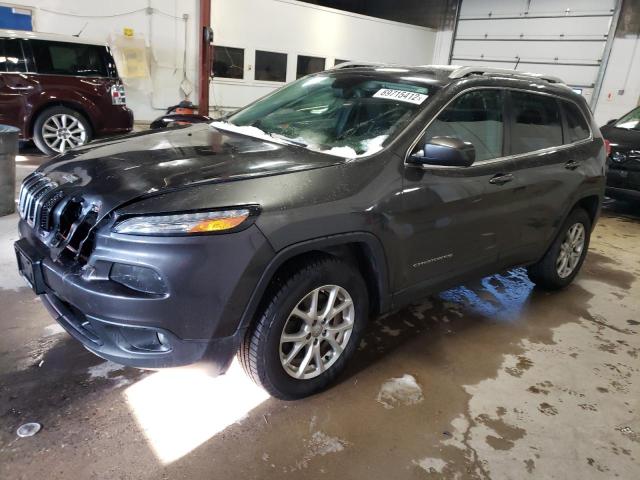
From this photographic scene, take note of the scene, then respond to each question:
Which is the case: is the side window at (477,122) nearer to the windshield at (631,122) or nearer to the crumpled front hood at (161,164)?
the crumpled front hood at (161,164)

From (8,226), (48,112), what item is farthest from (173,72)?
(8,226)

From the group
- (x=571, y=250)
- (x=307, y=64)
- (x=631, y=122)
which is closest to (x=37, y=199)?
(x=571, y=250)

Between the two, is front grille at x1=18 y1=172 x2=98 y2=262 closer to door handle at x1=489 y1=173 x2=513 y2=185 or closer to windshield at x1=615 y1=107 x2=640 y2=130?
door handle at x1=489 y1=173 x2=513 y2=185

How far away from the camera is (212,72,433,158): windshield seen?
2.50 metres

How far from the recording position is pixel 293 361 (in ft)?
7.63

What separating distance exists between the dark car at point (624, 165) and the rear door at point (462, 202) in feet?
14.3

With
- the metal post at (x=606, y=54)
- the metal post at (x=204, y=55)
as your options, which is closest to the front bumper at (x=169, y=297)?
the metal post at (x=204, y=55)

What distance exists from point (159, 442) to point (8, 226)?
3.29m

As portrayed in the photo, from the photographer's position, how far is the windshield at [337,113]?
2496 millimetres

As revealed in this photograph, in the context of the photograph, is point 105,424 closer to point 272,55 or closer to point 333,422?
point 333,422

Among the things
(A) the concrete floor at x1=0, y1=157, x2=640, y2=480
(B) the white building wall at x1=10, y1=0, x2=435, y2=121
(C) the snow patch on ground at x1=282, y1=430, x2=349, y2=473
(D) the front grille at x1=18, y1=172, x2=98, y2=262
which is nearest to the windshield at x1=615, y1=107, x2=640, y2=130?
(A) the concrete floor at x1=0, y1=157, x2=640, y2=480

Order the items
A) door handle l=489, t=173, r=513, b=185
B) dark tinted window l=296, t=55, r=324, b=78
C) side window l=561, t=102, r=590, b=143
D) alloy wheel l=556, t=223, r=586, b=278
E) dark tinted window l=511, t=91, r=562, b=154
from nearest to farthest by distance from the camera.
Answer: door handle l=489, t=173, r=513, b=185 → dark tinted window l=511, t=91, r=562, b=154 → side window l=561, t=102, r=590, b=143 → alloy wheel l=556, t=223, r=586, b=278 → dark tinted window l=296, t=55, r=324, b=78

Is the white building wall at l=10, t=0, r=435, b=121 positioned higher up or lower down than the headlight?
higher up

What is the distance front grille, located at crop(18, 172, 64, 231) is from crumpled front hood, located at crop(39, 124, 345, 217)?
1.9 inches
